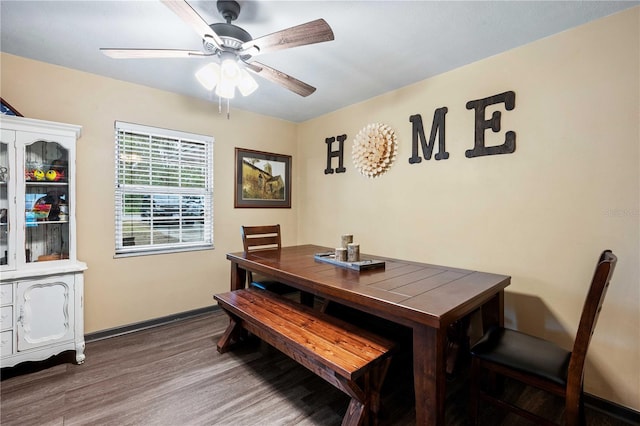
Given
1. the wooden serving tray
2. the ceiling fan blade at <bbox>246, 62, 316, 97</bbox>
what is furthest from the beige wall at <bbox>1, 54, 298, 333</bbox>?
the wooden serving tray

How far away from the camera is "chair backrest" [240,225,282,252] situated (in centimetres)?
285

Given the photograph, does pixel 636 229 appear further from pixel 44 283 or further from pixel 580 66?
pixel 44 283

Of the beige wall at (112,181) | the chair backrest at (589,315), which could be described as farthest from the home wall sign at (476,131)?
the beige wall at (112,181)

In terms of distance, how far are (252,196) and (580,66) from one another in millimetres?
3232

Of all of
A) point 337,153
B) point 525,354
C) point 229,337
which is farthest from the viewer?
point 337,153

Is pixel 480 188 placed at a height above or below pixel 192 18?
below

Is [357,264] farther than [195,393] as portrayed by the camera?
Yes

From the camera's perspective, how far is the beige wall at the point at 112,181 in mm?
2379

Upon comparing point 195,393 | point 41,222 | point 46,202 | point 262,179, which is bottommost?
point 195,393

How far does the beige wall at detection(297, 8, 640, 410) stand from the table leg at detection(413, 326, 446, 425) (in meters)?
1.23

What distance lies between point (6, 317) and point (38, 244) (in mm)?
537

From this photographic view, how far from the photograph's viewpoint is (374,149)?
3037 mm

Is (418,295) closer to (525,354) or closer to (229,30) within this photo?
(525,354)

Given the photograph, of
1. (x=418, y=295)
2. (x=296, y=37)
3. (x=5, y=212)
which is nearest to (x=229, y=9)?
(x=296, y=37)
